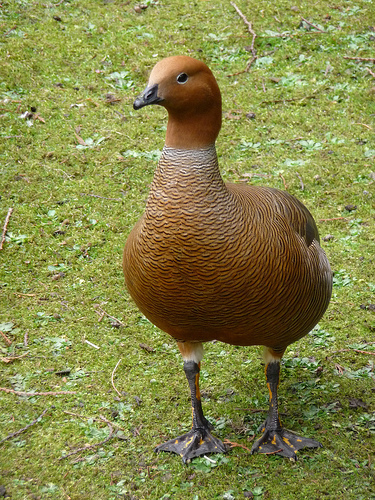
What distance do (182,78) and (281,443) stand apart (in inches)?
100

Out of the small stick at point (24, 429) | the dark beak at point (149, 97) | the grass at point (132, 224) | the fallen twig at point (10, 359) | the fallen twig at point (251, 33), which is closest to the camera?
the dark beak at point (149, 97)

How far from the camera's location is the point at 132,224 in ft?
21.0

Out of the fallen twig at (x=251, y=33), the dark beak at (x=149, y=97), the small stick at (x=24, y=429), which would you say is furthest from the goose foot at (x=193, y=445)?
the fallen twig at (x=251, y=33)

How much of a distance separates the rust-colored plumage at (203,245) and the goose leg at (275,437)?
567 mm

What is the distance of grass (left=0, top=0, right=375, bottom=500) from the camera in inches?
165

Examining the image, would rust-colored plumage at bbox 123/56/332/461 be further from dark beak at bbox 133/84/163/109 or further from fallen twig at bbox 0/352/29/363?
fallen twig at bbox 0/352/29/363

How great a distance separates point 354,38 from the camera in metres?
8.74

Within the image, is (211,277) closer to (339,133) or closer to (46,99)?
(339,133)

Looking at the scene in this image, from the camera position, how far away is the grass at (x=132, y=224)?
13.7 ft

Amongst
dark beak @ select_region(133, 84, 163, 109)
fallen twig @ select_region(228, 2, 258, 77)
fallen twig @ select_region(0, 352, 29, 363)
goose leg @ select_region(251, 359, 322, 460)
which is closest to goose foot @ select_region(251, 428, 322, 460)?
goose leg @ select_region(251, 359, 322, 460)

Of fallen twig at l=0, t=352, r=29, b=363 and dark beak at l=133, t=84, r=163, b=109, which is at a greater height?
dark beak at l=133, t=84, r=163, b=109

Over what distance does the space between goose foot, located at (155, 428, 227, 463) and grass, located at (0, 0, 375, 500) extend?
63 mm

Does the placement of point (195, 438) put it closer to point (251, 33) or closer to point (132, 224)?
point (132, 224)

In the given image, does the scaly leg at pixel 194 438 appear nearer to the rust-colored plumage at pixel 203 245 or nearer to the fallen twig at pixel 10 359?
the rust-colored plumage at pixel 203 245
